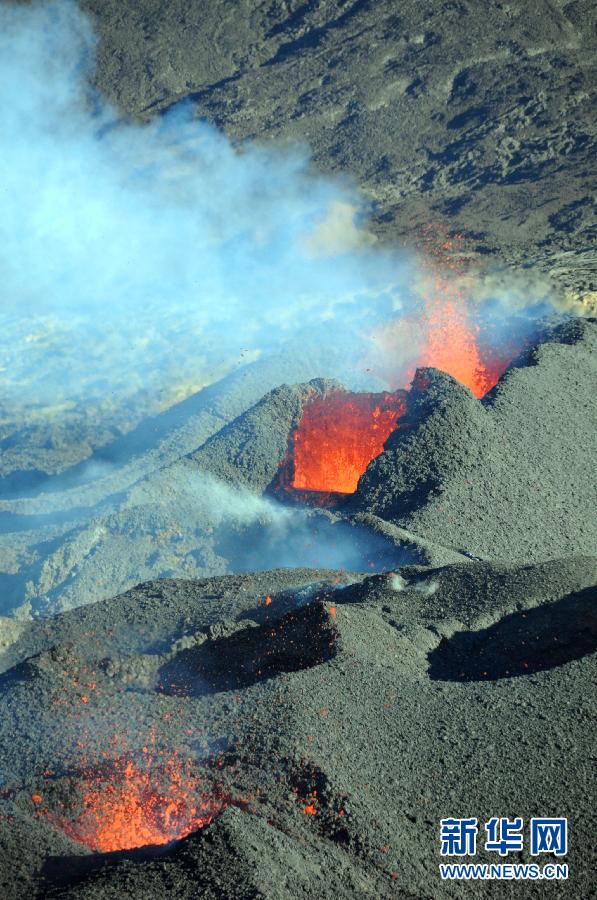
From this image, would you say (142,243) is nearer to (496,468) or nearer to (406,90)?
(406,90)

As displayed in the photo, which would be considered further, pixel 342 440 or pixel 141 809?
pixel 342 440

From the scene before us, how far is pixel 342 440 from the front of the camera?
18234mm

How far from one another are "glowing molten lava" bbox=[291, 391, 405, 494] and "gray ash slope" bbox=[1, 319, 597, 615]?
0.45m

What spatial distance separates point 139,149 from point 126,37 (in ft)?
26.4

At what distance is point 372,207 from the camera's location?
101ft

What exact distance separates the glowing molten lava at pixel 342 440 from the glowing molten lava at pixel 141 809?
1000 cm

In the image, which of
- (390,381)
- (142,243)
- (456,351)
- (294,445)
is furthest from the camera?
(142,243)

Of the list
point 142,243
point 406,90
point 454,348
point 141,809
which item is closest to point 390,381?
point 454,348

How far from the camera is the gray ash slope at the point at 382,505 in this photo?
14117 mm

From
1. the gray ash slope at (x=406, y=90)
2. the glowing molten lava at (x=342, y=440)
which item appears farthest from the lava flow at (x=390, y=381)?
the gray ash slope at (x=406, y=90)

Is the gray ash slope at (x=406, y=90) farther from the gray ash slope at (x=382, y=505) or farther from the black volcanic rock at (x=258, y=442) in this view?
the gray ash slope at (x=382, y=505)

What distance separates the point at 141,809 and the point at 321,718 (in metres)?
1.92

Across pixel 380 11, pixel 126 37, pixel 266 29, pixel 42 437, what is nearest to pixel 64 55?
pixel 126 37

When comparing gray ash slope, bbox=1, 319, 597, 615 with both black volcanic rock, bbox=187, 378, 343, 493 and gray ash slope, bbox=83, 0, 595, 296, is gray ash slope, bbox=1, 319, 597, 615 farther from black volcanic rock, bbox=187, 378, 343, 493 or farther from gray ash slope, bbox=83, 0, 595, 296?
gray ash slope, bbox=83, 0, 595, 296
